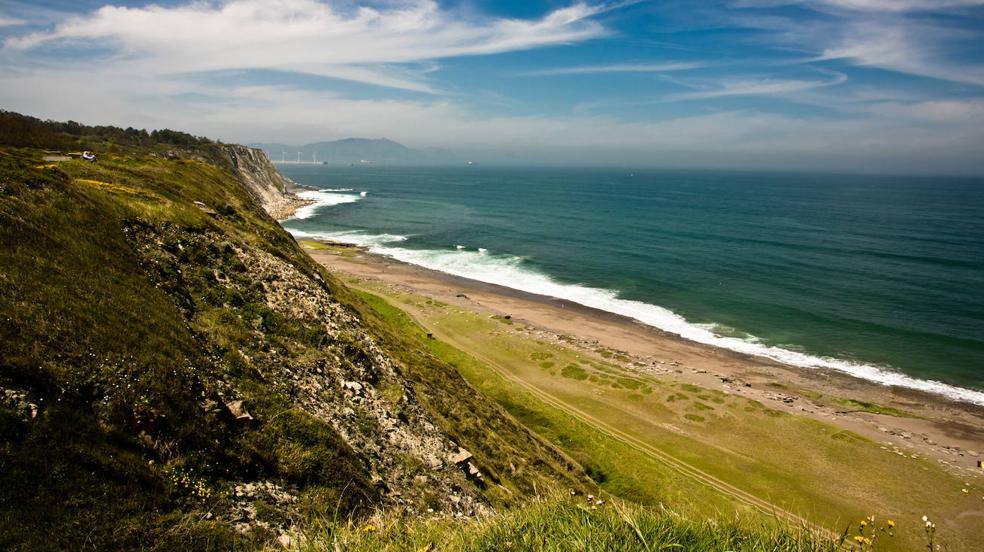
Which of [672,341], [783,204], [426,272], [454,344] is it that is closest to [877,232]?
[783,204]

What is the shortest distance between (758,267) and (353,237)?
90376 millimetres

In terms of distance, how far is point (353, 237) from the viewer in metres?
112

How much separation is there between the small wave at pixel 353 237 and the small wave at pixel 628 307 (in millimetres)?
5844

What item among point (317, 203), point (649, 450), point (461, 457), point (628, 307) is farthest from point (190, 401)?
point (317, 203)

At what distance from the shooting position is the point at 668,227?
123 m

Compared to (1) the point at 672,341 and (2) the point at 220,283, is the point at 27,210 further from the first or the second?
(1) the point at 672,341

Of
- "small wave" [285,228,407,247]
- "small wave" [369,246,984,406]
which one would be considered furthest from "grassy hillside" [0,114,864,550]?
"small wave" [285,228,407,247]

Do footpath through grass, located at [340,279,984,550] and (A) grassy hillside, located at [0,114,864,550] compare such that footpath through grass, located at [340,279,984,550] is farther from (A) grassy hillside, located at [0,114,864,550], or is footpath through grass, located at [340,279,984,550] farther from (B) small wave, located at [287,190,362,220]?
(B) small wave, located at [287,190,362,220]

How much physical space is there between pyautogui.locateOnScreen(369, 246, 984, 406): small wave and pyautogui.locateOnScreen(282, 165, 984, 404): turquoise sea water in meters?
0.25

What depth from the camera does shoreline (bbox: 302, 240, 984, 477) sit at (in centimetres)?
3591

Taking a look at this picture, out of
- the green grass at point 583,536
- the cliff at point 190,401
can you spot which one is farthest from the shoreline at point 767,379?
the green grass at point 583,536

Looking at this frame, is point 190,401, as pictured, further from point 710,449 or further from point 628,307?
point 628,307

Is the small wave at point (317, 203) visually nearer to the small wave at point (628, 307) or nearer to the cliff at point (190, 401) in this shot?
the small wave at point (628, 307)

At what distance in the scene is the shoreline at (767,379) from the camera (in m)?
35.9
